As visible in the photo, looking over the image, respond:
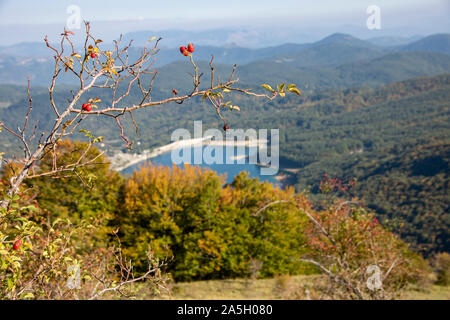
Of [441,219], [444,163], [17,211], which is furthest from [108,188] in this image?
[444,163]

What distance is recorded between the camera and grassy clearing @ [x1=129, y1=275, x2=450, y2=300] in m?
12.7

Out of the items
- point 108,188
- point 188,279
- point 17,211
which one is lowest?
point 188,279

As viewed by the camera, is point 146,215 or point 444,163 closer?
point 146,215

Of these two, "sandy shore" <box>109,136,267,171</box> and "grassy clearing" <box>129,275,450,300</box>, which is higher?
"grassy clearing" <box>129,275,450,300</box>

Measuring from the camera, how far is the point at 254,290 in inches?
557

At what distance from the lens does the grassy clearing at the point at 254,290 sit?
41.6 ft

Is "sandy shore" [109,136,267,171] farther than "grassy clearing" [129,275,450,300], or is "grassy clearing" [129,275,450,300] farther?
"sandy shore" [109,136,267,171]

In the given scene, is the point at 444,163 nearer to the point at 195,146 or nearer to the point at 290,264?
the point at 195,146

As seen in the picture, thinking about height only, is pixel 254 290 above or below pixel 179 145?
above

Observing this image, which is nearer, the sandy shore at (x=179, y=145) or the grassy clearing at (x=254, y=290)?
the grassy clearing at (x=254, y=290)

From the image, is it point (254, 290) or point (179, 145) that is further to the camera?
point (179, 145)

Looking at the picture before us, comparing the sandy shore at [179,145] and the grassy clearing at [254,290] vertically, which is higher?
the grassy clearing at [254,290]
